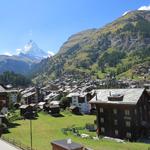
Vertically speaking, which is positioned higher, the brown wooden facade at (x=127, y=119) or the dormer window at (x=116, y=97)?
the dormer window at (x=116, y=97)

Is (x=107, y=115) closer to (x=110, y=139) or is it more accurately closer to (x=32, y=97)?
(x=110, y=139)

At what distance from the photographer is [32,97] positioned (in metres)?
176

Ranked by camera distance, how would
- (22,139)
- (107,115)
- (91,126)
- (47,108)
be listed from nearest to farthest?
1. (22,139)
2. (107,115)
3. (91,126)
4. (47,108)

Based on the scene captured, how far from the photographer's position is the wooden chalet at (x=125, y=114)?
3078 inches

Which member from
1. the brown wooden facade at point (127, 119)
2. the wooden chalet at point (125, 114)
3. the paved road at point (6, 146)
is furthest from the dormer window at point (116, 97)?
the paved road at point (6, 146)

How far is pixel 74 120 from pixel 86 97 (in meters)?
32.1

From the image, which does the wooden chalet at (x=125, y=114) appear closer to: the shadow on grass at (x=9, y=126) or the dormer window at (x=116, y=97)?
the dormer window at (x=116, y=97)

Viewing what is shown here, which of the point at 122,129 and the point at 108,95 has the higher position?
the point at 108,95

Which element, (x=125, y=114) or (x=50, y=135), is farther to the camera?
(x=50, y=135)

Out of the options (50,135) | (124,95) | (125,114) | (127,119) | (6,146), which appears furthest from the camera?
(124,95)

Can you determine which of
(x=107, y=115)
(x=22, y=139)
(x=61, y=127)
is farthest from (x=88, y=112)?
(x=22, y=139)

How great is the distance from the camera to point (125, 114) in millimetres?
79812

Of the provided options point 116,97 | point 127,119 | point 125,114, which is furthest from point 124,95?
point 127,119

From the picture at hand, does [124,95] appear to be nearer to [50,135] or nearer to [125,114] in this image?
[125,114]
